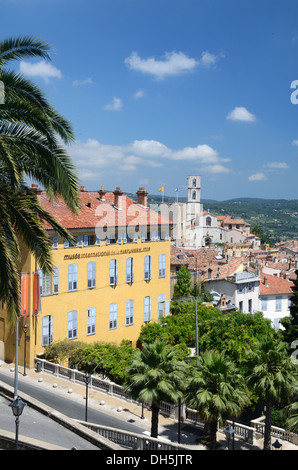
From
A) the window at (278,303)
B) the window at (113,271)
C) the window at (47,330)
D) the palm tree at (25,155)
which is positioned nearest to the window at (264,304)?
the window at (278,303)

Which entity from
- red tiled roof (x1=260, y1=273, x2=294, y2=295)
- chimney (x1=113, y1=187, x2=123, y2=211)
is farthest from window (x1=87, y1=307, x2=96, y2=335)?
red tiled roof (x1=260, y1=273, x2=294, y2=295)

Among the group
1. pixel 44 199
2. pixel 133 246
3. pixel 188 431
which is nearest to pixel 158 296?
pixel 133 246

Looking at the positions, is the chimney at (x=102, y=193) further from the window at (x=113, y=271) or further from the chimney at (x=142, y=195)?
the window at (x=113, y=271)

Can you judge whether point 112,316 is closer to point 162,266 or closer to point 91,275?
point 91,275

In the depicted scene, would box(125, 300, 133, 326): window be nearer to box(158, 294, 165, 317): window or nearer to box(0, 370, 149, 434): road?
box(158, 294, 165, 317): window

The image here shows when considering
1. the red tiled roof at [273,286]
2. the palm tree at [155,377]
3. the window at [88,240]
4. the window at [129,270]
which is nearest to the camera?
the palm tree at [155,377]

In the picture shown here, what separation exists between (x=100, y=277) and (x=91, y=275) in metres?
1.00

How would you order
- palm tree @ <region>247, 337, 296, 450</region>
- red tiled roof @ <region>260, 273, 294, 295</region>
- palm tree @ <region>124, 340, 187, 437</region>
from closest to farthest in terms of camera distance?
palm tree @ <region>124, 340, 187, 437</region>, palm tree @ <region>247, 337, 296, 450</region>, red tiled roof @ <region>260, 273, 294, 295</region>

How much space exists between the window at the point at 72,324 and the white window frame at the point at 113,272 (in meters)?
4.29

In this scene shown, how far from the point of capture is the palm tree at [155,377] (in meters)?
19.9

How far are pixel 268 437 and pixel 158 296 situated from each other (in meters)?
21.9

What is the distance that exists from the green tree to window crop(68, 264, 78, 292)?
1797 cm

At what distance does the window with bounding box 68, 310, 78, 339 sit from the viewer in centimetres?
3553

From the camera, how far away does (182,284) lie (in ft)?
170
